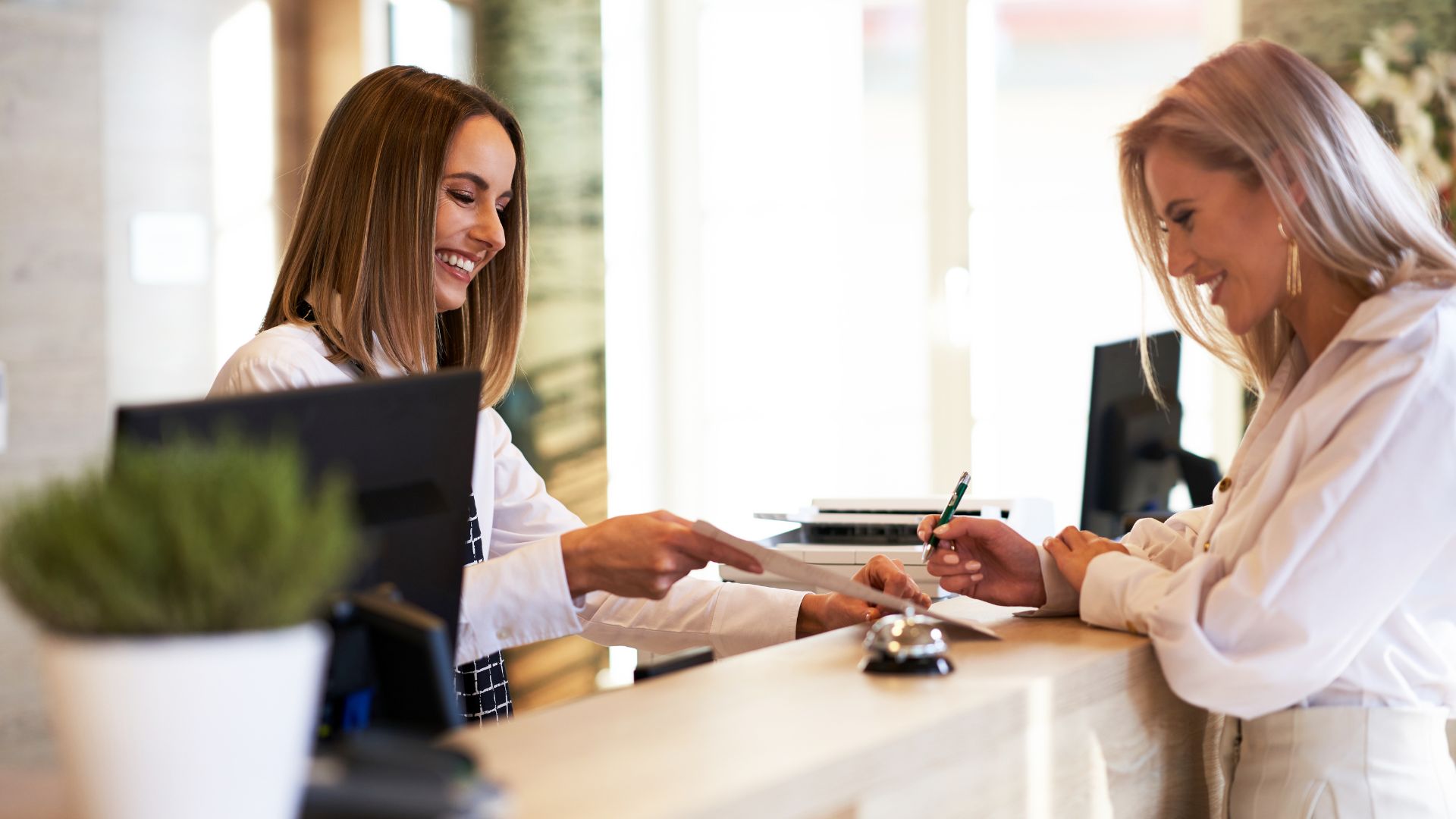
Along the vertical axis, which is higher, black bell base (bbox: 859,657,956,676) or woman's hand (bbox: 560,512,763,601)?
woman's hand (bbox: 560,512,763,601)

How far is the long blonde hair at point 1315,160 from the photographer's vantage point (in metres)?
1.39

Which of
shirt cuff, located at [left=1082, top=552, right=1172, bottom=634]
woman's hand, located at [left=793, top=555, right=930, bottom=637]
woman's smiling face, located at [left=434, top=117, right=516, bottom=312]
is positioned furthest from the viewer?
woman's smiling face, located at [left=434, top=117, right=516, bottom=312]

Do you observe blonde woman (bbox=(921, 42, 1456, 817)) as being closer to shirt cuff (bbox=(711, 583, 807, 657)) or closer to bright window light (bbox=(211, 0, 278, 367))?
shirt cuff (bbox=(711, 583, 807, 657))

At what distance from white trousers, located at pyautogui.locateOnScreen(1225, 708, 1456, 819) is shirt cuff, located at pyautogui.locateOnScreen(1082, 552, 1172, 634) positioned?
6.2 inches

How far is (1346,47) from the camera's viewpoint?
408 cm

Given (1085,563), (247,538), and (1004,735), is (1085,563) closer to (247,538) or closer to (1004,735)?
(1004,735)

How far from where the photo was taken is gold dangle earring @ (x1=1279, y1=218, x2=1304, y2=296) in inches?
58.0

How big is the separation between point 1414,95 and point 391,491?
362cm

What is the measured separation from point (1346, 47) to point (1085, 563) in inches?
125

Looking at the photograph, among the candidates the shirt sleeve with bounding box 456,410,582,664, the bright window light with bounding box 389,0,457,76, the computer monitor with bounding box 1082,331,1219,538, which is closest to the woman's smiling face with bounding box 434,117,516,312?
the shirt sleeve with bounding box 456,410,582,664

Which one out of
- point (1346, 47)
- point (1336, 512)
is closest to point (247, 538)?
point (1336, 512)

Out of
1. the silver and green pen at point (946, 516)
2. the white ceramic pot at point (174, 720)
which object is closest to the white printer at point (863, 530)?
the silver and green pen at point (946, 516)

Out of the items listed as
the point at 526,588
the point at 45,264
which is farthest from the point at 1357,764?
the point at 45,264


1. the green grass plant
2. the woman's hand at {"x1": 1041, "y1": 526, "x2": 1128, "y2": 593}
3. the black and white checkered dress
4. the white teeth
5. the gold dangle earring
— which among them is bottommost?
the black and white checkered dress
